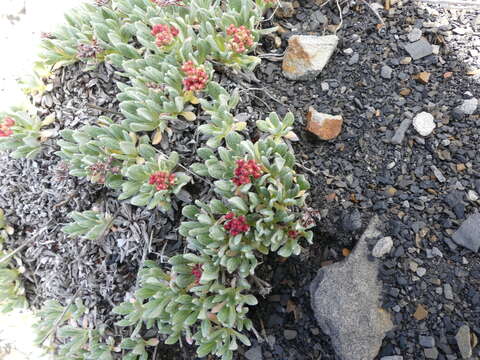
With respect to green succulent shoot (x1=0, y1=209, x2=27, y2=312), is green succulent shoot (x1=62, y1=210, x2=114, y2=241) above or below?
above

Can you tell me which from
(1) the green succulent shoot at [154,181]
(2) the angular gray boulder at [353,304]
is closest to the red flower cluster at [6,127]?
(1) the green succulent shoot at [154,181]

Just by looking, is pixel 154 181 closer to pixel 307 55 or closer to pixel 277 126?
pixel 277 126

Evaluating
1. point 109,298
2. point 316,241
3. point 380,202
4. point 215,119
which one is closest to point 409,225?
point 380,202

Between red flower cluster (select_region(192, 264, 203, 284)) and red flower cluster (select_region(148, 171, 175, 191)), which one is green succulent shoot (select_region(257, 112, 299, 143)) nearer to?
red flower cluster (select_region(148, 171, 175, 191))

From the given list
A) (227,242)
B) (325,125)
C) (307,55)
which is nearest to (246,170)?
(227,242)

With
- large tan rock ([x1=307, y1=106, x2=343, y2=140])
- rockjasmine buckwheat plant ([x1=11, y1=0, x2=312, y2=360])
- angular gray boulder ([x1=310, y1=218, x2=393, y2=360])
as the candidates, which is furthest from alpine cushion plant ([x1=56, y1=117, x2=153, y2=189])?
angular gray boulder ([x1=310, y1=218, x2=393, y2=360])

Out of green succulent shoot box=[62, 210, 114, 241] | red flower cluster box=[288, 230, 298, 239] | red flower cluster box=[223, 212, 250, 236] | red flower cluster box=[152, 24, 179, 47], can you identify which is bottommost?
red flower cluster box=[288, 230, 298, 239]

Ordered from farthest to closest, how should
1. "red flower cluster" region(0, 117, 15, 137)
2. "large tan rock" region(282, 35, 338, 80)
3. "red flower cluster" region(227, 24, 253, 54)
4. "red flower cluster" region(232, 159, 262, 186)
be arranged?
"large tan rock" region(282, 35, 338, 80) < "red flower cluster" region(0, 117, 15, 137) < "red flower cluster" region(227, 24, 253, 54) < "red flower cluster" region(232, 159, 262, 186)

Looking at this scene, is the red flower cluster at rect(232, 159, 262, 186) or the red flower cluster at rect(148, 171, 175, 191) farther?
the red flower cluster at rect(148, 171, 175, 191)
